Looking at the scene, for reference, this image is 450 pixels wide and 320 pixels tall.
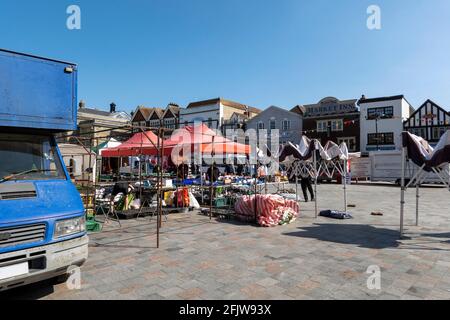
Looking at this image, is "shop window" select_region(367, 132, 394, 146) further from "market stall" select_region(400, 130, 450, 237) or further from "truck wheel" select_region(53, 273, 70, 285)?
"truck wheel" select_region(53, 273, 70, 285)

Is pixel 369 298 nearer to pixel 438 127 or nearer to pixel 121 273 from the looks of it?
pixel 121 273

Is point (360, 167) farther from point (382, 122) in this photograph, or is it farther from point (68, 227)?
point (68, 227)

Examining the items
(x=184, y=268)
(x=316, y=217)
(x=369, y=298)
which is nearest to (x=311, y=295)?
(x=369, y=298)

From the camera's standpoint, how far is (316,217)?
10.7 meters

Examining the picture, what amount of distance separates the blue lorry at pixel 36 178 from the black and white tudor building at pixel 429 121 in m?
41.1

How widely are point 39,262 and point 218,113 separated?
4526 centimetres

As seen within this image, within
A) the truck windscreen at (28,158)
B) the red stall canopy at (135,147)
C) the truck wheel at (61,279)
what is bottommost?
the truck wheel at (61,279)

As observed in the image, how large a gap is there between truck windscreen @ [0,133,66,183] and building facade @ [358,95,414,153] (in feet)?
131

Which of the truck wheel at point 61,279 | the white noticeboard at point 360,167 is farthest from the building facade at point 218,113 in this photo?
the truck wheel at point 61,279

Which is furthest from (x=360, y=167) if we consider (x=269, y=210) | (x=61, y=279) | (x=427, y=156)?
(x=61, y=279)

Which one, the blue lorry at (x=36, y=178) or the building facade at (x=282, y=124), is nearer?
the blue lorry at (x=36, y=178)

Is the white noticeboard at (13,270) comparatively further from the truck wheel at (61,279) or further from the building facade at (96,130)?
the building facade at (96,130)

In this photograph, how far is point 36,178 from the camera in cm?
453

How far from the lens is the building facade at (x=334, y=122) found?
4006 cm
